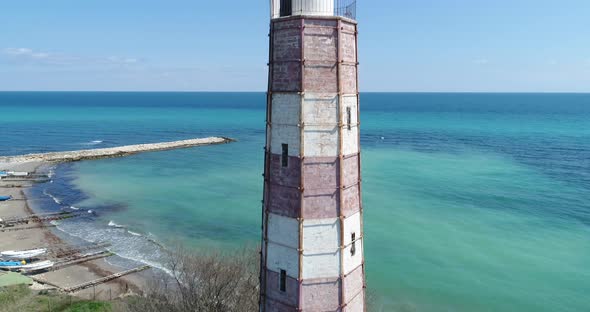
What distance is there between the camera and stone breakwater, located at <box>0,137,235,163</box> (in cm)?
7731

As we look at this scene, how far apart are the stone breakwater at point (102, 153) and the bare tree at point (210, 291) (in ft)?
199

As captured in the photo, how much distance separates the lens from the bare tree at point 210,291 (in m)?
22.3

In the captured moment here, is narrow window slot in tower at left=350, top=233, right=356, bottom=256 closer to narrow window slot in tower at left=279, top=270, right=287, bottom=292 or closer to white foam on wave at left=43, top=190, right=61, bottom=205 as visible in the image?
narrow window slot in tower at left=279, top=270, right=287, bottom=292

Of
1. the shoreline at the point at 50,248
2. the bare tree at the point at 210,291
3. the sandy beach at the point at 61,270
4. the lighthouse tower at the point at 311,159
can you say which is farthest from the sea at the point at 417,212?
the lighthouse tower at the point at 311,159

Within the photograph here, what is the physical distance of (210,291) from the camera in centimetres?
2270

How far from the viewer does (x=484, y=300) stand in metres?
30.1

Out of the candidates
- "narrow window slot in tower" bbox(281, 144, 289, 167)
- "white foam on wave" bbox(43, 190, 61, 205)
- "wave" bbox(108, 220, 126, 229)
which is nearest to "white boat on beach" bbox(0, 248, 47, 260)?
"wave" bbox(108, 220, 126, 229)

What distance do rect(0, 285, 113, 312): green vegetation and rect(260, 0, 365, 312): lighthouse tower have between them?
51.4 feet

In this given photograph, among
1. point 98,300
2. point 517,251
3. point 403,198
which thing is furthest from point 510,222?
point 98,300

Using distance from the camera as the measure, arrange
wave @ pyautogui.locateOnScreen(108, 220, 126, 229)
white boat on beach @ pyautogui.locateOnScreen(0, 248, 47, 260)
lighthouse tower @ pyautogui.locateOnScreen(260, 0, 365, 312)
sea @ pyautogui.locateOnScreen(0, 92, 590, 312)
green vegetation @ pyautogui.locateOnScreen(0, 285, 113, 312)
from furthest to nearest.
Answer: wave @ pyautogui.locateOnScreen(108, 220, 126, 229) < white boat on beach @ pyautogui.locateOnScreen(0, 248, 47, 260) < sea @ pyautogui.locateOnScreen(0, 92, 590, 312) < green vegetation @ pyautogui.locateOnScreen(0, 285, 113, 312) < lighthouse tower @ pyautogui.locateOnScreen(260, 0, 365, 312)

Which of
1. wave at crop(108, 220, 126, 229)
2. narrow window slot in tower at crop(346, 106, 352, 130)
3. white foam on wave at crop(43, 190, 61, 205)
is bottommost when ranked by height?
wave at crop(108, 220, 126, 229)

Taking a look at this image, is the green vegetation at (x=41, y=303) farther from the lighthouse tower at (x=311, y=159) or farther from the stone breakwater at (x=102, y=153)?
the stone breakwater at (x=102, y=153)

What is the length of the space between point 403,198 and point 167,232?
26.4m

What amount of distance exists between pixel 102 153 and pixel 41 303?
61.9 metres
